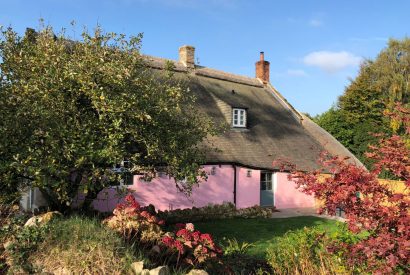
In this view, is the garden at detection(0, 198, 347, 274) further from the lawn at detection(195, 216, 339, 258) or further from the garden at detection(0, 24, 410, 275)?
the lawn at detection(195, 216, 339, 258)

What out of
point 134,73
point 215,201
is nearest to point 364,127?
point 215,201

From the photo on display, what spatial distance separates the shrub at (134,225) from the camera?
8.21 meters

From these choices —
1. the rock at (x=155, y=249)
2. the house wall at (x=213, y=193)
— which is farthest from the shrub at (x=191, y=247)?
the house wall at (x=213, y=193)

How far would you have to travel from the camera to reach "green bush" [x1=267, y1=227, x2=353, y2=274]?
7.36 meters

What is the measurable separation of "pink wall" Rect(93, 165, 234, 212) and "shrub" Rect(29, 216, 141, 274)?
926 centimetres

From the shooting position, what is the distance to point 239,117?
25203 mm

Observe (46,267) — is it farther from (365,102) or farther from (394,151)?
(365,102)

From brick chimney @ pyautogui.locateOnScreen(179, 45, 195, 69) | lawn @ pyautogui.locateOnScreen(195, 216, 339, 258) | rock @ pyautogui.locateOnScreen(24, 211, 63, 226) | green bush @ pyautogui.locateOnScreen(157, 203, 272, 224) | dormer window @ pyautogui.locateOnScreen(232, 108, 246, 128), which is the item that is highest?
brick chimney @ pyautogui.locateOnScreen(179, 45, 195, 69)

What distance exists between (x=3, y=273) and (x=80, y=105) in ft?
15.5

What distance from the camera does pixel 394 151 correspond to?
246 inches

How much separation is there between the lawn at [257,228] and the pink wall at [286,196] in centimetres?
431

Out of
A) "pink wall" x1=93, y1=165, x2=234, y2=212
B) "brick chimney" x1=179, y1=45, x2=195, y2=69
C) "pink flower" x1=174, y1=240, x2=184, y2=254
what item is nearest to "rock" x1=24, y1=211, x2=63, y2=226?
"pink flower" x1=174, y1=240, x2=184, y2=254

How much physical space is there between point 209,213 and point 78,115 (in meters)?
9.91

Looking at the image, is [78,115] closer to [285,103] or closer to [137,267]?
[137,267]
